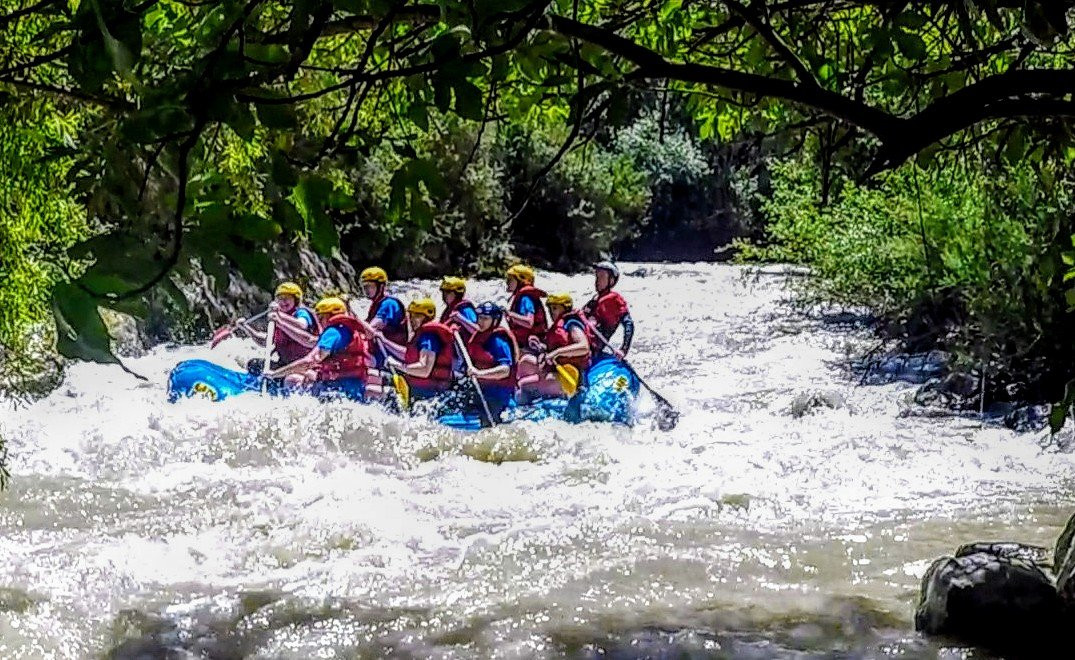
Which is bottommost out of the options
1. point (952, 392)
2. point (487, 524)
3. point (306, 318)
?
point (487, 524)

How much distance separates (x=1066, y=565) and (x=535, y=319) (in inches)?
209

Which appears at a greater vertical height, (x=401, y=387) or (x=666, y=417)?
(x=401, y=387)

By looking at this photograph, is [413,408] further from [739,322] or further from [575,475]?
[739,322]

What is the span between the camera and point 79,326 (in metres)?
0.79

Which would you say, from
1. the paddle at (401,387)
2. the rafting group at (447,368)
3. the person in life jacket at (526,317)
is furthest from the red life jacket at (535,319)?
the paddle at (401,387)

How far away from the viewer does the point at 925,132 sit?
4.20 feet

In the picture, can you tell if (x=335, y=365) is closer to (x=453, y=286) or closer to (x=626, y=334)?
(x=453, y=286)

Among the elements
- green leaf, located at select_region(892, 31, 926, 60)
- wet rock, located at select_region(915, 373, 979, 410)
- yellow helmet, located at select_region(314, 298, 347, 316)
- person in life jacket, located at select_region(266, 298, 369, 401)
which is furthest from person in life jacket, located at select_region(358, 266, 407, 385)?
green leaf, located at select_region(892, 31, 926, 60)

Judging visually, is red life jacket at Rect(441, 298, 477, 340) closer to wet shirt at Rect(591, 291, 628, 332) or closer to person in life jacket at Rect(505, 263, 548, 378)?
person in life jacket at Rect(505, 263, 548, 378)

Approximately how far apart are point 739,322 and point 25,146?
35.4ft

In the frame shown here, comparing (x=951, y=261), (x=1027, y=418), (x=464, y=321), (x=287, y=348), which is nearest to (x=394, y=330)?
(x=464, y=321)

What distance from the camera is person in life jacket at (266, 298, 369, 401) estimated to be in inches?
308

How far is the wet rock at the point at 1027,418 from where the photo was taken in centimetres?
720

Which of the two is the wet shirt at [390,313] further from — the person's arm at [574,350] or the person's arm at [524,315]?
the person's arm at [574,350]
